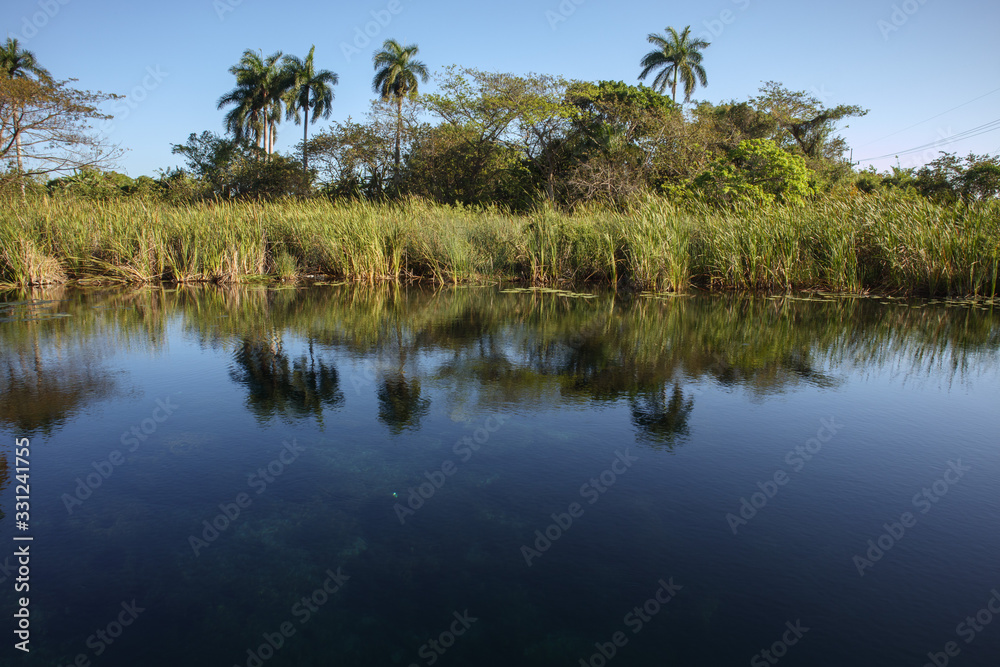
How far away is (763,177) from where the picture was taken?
73.0 feet

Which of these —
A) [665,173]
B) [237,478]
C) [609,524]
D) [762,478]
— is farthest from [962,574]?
[665,173]

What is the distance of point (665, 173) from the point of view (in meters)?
28.4

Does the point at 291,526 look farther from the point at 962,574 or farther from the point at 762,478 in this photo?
the point at 962,574

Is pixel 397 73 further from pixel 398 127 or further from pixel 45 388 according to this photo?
pixel 45 388

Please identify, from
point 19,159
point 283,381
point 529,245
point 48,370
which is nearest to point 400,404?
point 283,381

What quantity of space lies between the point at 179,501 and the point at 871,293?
14959 millimetres

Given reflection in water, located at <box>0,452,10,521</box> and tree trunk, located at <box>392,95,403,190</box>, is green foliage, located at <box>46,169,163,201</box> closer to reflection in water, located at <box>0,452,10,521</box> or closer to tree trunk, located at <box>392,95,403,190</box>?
tree trunk, located at <box>392,95,403,190</box>

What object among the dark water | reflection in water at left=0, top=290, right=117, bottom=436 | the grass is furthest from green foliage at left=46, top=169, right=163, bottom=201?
the dark water

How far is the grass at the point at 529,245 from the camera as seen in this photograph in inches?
518

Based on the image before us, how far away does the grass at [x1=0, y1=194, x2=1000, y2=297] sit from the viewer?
43.1ft

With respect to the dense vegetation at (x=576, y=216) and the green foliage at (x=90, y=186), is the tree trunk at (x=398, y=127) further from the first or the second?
the green foliage at (x=90, y=186)

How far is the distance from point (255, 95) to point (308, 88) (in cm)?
399

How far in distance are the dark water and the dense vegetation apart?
7.66 metres

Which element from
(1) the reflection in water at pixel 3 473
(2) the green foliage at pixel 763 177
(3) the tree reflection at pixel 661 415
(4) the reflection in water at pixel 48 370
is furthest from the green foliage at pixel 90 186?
(3) the tree reflection at pixel 661 415
